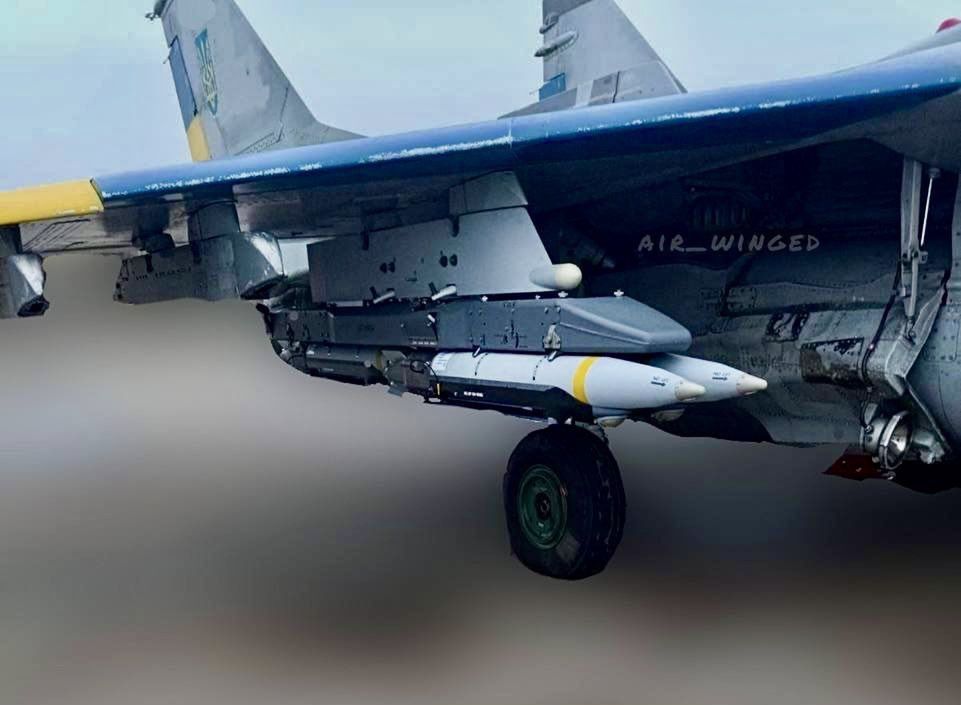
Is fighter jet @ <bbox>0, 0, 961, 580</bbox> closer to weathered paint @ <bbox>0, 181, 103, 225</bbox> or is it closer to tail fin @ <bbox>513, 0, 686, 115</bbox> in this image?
weathered paint @ <bbox>0, 181, 103, 225</bbox>

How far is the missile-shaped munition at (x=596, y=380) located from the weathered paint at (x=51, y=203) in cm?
193

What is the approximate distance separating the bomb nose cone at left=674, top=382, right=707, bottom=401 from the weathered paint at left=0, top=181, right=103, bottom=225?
271 centimetres

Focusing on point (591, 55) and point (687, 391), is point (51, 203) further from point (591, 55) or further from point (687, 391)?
point (591, 55)

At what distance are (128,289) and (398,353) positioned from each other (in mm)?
1988

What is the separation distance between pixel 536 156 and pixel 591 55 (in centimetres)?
446

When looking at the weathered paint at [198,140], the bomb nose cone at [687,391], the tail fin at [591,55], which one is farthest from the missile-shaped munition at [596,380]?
the weathered paint at [198,140]

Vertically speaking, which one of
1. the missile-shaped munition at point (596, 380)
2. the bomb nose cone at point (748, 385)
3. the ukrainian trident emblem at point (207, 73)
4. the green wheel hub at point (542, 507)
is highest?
the ukrainian trident emblem at point (207, 73)

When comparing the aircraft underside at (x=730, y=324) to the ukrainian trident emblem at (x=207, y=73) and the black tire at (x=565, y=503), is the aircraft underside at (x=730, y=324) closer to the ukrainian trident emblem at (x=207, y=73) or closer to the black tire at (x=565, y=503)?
the black tire at (x=565, y=503)

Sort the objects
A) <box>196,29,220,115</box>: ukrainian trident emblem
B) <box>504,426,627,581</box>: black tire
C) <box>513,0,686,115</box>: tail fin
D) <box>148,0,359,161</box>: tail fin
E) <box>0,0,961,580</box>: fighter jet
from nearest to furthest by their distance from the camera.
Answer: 1. <box>0,0,961,580</box>: fighter jet
2. <box>504,426,627,581</box>: black tire
3. <box>513,0,686,115</box>: tail fin
4. <box>148,0,359,161</box>: tail fin
5. <box>196,29,220,115</box>: ukrainian trident emblem

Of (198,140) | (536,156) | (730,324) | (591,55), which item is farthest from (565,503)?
(198,140)

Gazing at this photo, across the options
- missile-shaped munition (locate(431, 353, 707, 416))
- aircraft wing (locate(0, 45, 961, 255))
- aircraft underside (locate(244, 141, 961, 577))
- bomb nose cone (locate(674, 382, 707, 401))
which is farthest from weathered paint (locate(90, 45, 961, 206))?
bomb nose cone (locate(674, 382, 707, 401))

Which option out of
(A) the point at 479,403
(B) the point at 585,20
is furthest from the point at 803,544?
(B) the point at 585,20

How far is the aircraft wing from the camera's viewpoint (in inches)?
148

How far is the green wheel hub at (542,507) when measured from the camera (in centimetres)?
482
